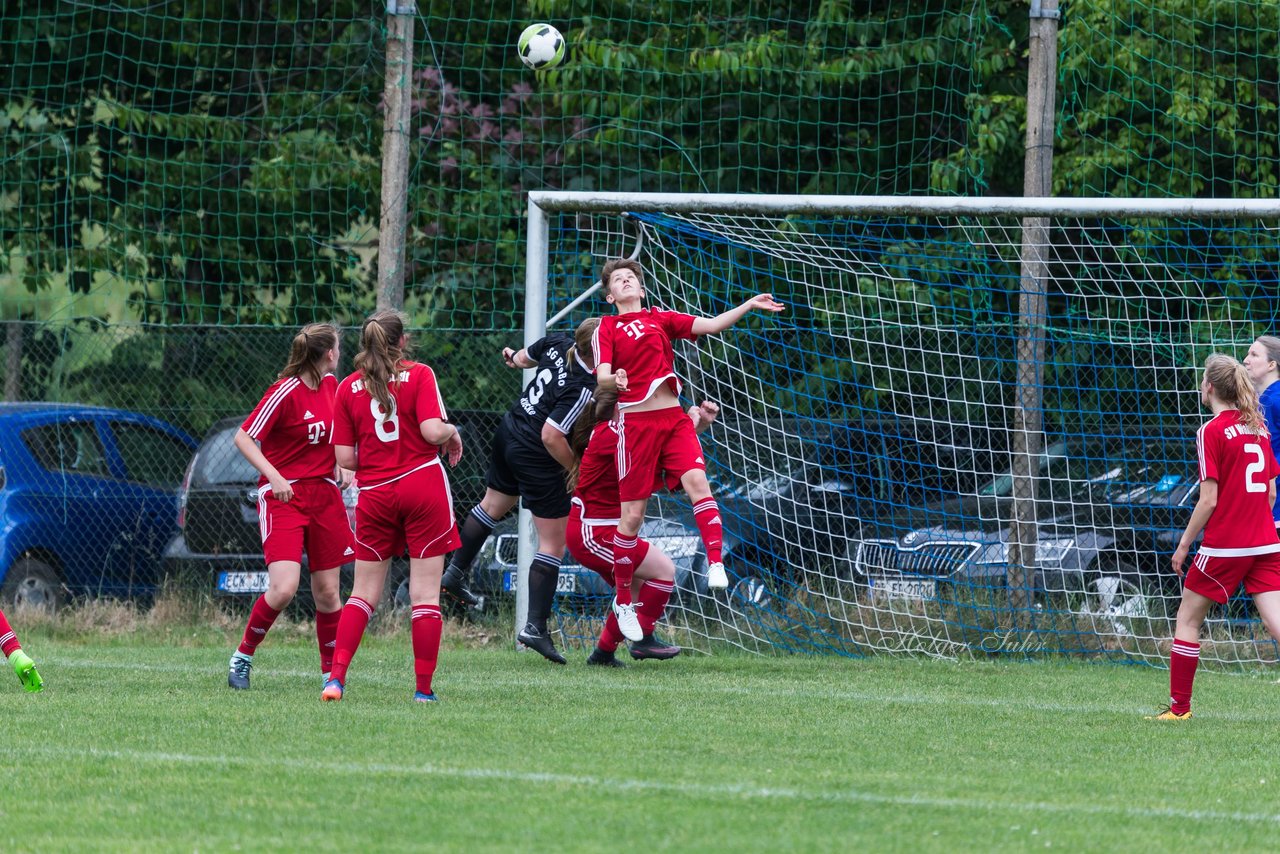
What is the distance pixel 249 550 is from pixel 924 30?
265 inches

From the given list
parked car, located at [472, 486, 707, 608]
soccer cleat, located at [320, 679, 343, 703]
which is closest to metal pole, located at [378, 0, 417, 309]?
parked car, located at [472, 486, 707, 608]

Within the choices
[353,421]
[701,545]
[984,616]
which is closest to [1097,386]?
[984,616]

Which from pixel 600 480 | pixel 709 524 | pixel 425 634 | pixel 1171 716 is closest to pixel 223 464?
pixel 600 480

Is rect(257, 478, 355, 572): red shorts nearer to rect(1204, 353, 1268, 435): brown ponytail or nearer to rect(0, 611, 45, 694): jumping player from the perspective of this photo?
rect(0, 611, 45, 694): jumping player

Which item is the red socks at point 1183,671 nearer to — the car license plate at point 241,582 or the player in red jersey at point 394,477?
the player in red jersey at point 394,477

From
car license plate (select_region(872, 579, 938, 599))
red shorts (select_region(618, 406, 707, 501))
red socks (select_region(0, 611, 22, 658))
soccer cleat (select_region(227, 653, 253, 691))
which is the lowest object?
soccer cleat (select_region(227, 653, 253, 691))

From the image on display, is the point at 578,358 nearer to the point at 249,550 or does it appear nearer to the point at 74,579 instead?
the point at 249,550

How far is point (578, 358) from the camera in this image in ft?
29.3

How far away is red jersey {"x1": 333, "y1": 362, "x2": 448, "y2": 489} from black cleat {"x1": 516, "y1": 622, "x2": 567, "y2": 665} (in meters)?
2.07

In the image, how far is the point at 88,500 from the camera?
38.3 feet

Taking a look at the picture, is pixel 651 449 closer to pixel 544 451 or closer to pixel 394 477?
pixel 544 451

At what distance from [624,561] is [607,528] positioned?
0.94 feet

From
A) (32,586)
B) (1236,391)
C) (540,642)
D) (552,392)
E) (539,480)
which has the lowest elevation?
(32,586)

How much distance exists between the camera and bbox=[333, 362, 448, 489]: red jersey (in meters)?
7.09
